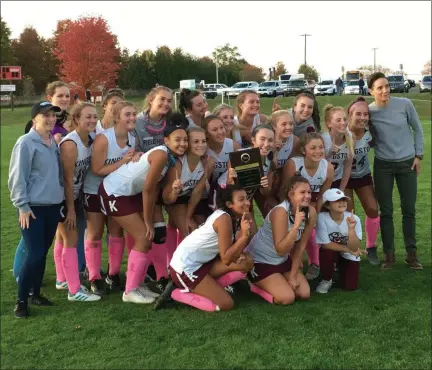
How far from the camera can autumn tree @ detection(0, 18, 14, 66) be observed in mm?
58844

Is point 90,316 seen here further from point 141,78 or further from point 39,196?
point 141,78

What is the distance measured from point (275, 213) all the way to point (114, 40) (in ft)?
135

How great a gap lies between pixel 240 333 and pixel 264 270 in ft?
2.81

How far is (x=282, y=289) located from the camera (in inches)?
176

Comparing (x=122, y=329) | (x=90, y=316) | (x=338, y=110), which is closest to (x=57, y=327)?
(x=90, y=316)

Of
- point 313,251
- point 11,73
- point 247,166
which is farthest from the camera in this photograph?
point 11,73

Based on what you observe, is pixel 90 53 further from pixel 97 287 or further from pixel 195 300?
pixel 195 300

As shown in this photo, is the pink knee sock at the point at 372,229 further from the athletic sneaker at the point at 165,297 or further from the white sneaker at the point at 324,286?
the athletic sneaker at the point at 165,297

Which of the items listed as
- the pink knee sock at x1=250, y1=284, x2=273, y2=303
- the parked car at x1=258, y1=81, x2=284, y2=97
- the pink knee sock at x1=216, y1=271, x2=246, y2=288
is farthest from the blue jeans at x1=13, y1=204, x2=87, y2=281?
the parked car at x1=258, y1=81, x2=284, y2=97

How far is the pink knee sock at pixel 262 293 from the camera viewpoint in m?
4.52

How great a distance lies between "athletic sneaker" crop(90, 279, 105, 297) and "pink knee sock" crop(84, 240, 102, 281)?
0.13 feet

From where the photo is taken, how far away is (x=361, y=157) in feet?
17.9

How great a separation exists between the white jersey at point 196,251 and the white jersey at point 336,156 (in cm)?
152

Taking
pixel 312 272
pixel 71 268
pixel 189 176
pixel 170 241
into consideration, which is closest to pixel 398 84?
pixel 312 272
